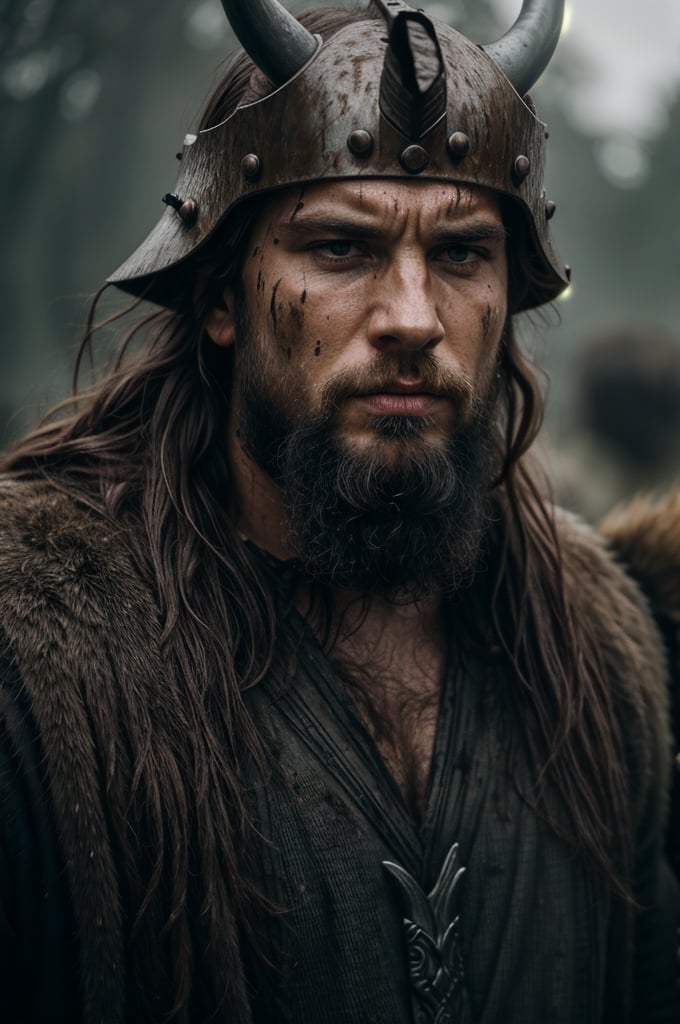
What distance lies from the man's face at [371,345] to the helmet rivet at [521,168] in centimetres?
8

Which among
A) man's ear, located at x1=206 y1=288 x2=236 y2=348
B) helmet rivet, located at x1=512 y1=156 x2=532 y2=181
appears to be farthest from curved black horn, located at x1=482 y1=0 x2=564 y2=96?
man's ear, located at x1=206 y1=288 x2=236 y2=348

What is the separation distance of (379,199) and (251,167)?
0.94ft

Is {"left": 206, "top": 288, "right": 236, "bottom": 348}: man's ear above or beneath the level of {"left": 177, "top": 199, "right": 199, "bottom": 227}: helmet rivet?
beneath

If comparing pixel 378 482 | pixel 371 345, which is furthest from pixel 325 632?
pixel 371 345

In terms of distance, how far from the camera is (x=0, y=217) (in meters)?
10.1

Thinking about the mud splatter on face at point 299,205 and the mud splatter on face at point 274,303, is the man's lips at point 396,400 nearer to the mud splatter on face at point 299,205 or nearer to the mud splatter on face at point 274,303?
the mud splatter on face at point 274,303

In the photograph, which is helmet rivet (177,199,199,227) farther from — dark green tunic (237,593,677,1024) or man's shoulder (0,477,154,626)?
dark green tunic (237,593,677,1024)

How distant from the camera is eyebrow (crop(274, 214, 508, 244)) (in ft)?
6.66

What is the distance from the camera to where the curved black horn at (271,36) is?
199 cm

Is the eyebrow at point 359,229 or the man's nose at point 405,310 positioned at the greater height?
the eyebrow at point 359,229

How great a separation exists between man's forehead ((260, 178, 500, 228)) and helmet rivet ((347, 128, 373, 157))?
5 cm

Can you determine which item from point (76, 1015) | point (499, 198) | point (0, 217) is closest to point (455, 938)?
point (76, 1015)

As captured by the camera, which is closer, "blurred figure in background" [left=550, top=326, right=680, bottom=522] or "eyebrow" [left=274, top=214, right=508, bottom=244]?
"eyebrow" [left=274, top=214, right=508, bottom=244]

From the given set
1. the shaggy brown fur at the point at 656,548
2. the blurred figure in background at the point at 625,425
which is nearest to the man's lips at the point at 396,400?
the shaggy brown fur at the point at 656,548
